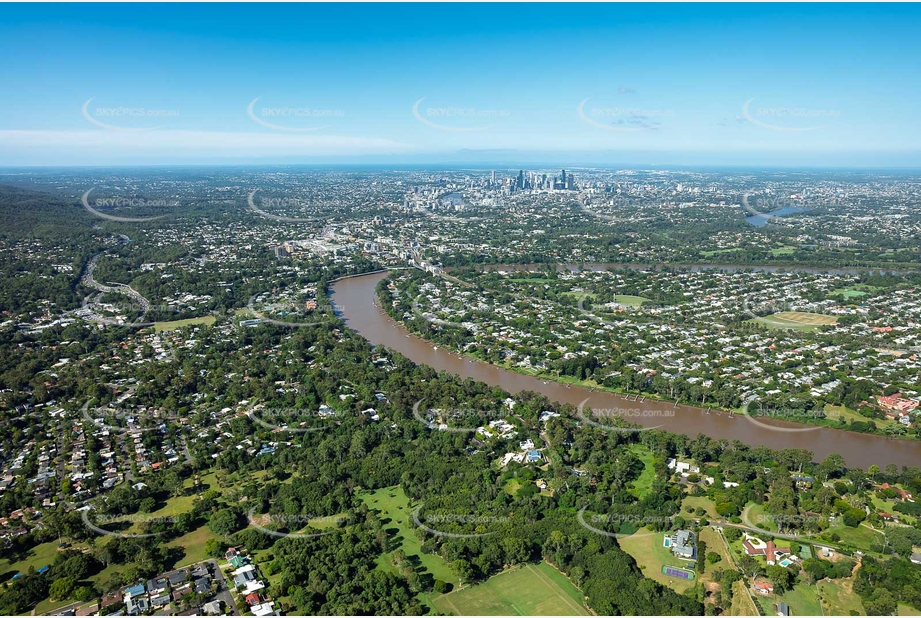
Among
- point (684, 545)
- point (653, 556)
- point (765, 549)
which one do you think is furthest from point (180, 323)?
point (765, 549)

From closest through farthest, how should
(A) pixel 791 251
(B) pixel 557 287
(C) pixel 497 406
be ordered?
(C) pixel 497 406
(B) pixel 557 287
(A) pixel 791 251

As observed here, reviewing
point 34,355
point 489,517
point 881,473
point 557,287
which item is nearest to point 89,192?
point 34,355

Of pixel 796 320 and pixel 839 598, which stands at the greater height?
pixel 796 320

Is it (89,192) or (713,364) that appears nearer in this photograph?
(713,364)

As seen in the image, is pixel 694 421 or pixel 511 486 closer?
pixel 511 486

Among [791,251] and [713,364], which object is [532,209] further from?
[713,364]

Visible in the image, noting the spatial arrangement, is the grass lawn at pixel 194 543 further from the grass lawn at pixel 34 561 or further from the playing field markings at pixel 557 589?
the playing field markings at pixel 557 589

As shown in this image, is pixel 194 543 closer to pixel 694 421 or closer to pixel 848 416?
pixel 694 421

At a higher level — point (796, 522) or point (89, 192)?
point (89, 192)
